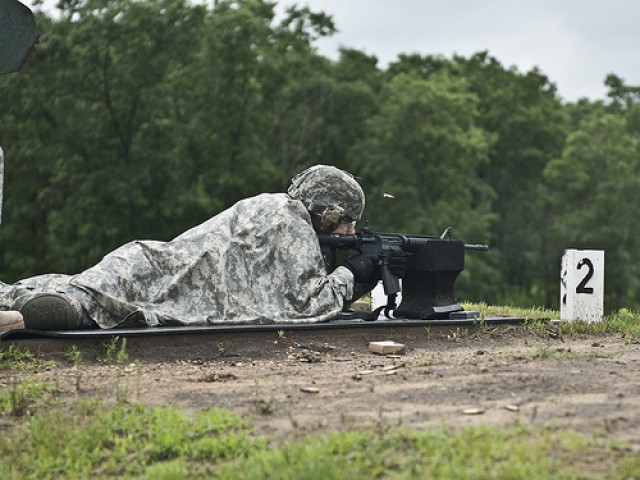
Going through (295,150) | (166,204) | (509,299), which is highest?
(295,150)

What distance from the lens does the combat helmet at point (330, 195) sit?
962cm

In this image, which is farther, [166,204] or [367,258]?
[166,204]

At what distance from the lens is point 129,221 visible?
93.4ft

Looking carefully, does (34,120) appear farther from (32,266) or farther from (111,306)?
(111,306)

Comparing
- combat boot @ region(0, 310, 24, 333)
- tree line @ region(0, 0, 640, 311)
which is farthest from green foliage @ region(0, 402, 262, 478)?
tree line @ region(0, 0, 640, 311)

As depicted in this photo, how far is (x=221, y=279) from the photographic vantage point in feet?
29.3

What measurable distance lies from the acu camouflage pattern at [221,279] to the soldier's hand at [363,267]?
118mm

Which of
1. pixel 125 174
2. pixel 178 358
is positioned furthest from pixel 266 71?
pixel 178 358

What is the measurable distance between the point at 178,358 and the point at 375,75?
3358 cm

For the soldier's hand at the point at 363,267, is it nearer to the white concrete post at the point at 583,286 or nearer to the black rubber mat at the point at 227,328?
the black rubber mat at the point at 227,328

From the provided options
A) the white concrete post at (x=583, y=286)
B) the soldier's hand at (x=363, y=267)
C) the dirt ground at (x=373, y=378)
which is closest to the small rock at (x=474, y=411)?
the dirt ground at (x=373, y=378)

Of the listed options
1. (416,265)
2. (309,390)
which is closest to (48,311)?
(309,390)

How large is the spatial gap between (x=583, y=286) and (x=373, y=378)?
4.46 metres

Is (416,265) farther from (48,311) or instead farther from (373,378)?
(48,311)
